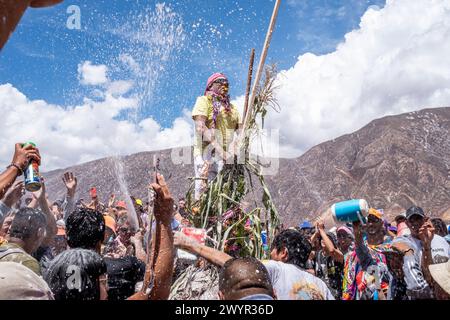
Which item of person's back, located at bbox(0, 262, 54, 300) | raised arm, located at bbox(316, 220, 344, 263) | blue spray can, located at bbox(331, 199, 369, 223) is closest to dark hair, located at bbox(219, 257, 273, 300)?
person's back, located at bbox(0, 262, 54, 300)

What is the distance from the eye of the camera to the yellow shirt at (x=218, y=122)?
179 inches

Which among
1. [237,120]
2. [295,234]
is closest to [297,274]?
[295,234]

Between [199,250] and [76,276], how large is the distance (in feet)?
3.20

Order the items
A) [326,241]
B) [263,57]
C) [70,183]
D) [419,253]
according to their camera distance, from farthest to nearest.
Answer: [326,241]
[70,183]
[419,253]
[263,57]

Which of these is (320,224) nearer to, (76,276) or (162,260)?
(162,260)

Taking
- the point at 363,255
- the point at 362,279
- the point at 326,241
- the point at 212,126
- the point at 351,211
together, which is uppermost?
the point at 212,126

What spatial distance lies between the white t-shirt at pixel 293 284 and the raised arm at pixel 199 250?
0.34 metres

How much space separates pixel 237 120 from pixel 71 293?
3.04 meters

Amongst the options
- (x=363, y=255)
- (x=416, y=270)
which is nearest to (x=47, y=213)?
(x=363, y=255)

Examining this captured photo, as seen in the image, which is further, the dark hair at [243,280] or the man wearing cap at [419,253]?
the man wearing cap at [419,253]

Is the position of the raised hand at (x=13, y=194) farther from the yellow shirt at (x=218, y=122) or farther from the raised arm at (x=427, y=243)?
the raised arm at (x=427, y=243)

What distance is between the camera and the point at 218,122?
4633 mm

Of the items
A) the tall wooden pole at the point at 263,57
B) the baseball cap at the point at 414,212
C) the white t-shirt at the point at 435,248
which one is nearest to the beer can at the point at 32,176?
the tall wooden pole at the point at 263,57
